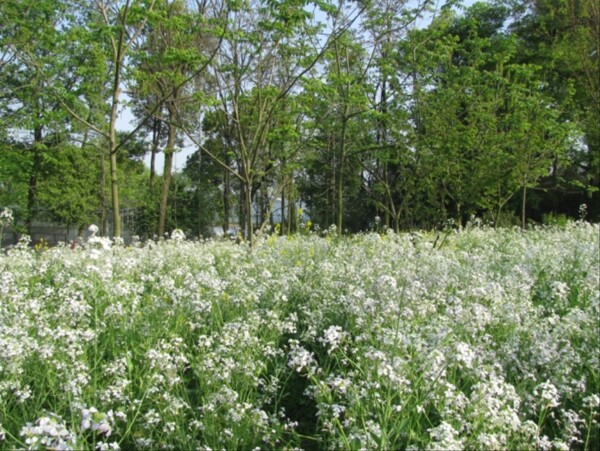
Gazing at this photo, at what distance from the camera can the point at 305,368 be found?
167 inches

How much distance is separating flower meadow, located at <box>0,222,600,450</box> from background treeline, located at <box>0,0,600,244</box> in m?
5.88

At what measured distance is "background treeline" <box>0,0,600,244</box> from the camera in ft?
36.8

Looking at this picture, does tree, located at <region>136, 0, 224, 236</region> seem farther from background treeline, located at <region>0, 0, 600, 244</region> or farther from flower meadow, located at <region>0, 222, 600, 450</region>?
flower meadow, located at <region>0, 222, 600, 450</region>

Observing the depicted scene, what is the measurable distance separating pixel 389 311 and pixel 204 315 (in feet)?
6.25

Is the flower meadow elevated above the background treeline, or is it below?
below

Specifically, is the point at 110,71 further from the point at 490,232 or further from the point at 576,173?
the point at 576,173

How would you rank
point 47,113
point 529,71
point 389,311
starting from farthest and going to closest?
point 529,71, point 47,113, point 389,311

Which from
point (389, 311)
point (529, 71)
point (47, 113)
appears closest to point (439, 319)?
point (389, 311)

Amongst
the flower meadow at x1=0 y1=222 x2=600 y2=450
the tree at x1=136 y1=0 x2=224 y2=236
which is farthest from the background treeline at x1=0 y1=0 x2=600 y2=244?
the flower meadow at x1=0 y1=222 x2=600 y2=450

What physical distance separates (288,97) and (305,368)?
9.71m

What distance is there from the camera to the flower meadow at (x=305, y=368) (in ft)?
9.49

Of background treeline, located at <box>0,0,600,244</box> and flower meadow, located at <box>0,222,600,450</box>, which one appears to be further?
background treeline, located at <box>0,0,600,244</box>

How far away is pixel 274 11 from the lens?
9695 millimetres

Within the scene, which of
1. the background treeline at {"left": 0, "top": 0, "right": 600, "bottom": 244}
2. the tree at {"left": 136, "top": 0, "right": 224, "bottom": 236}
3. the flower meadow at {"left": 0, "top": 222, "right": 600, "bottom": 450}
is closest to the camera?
the flower meadow at {"left": 0, "top": 222, "right": 600, "bottom": 450}
